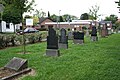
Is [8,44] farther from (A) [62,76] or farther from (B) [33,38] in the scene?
(A) [62,76]

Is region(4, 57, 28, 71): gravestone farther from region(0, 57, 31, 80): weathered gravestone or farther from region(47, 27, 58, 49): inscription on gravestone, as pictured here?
region(47, 27, 58, 49): inscription on gravestone

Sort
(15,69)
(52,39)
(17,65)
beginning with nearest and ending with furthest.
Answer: (15,69) < (17,65) < (52,39)

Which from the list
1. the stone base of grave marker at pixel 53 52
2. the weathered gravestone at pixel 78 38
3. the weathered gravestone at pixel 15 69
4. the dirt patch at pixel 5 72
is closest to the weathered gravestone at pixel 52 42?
the stone base of grave marker at pixel 53 52

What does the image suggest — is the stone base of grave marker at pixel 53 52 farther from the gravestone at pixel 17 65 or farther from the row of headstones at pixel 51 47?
the gravestone at pixel 17 65

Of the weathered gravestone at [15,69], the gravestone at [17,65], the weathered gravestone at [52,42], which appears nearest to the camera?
the weathered gravestone at [15,69]

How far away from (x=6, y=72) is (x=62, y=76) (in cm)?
216

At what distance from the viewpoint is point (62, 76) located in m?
8.72

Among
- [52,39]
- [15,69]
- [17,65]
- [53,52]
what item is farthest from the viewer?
[52,39]

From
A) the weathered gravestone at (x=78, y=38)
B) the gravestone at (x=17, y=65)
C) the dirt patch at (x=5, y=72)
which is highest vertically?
the weathered gravestone at (x=78, y=38)

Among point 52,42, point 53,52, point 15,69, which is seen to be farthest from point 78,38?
Result: point 15,69

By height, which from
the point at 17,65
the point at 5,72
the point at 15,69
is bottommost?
the point at 5,72

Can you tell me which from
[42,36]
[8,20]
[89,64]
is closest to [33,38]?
[42,36]

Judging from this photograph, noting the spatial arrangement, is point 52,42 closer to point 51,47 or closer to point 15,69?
point 51,47

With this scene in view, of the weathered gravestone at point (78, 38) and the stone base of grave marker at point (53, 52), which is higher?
the weathered gravestone at point (78, 38)
